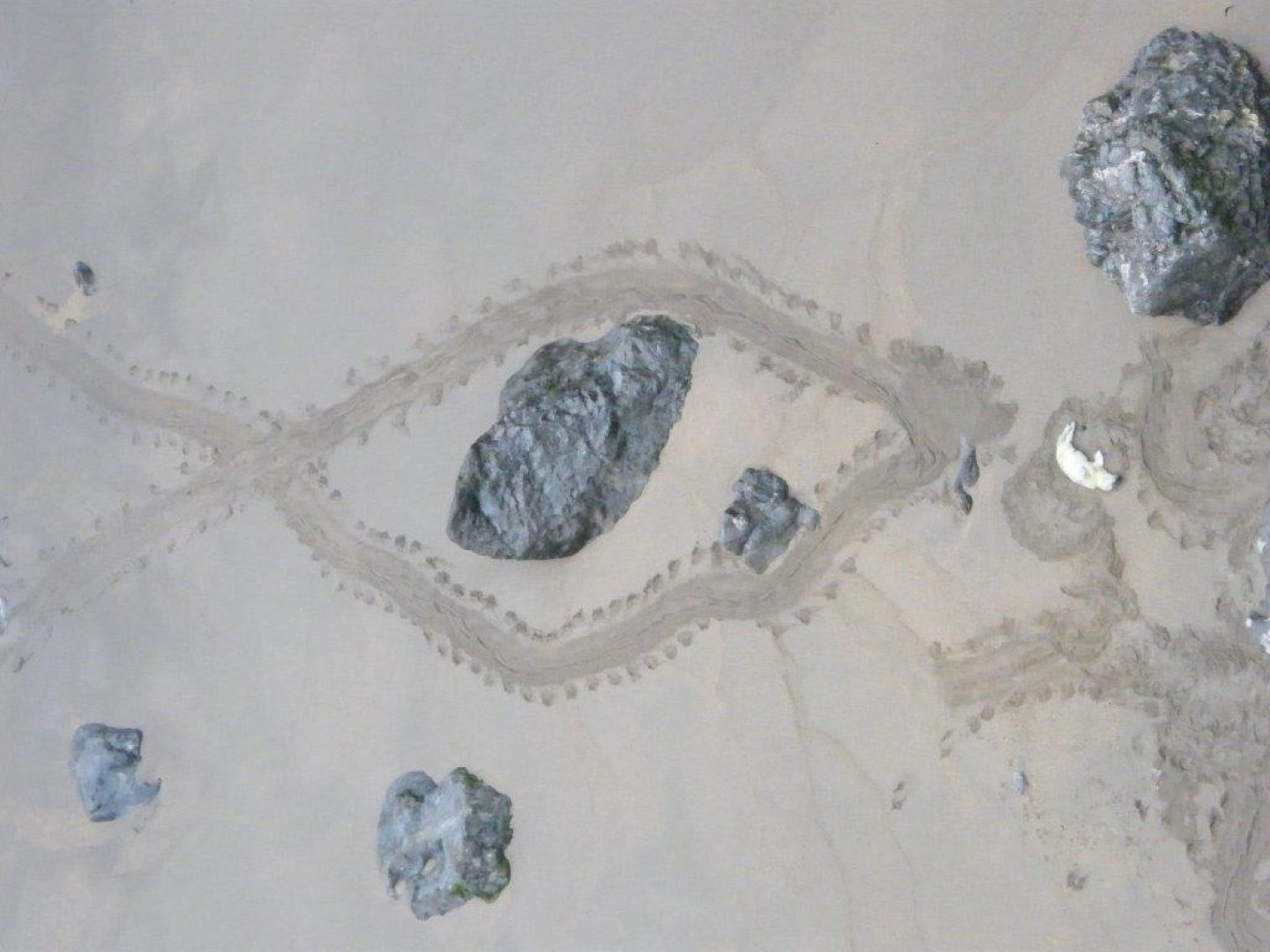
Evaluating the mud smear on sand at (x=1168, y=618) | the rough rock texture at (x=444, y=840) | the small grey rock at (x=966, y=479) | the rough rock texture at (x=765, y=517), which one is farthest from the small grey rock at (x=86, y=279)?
the mud smear on sand at (x=1168, y=618)

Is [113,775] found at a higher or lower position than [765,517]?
higher

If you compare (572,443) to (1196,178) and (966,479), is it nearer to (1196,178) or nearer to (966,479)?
(966,479)

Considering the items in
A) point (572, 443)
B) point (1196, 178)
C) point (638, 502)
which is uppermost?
point (572, 443)

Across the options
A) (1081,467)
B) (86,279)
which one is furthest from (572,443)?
(86,279)

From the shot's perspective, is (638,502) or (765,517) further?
(638,502)

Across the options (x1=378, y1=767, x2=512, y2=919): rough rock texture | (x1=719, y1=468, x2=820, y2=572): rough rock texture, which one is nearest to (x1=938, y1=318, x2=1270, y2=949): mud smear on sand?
(x1=719, y1=468, x2=820, y2=572): rough rock texture

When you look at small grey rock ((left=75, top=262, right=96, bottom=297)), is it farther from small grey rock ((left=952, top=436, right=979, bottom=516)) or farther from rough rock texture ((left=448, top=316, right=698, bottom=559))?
small grey rock ((left=952, top=436, right=979, bottom=516))

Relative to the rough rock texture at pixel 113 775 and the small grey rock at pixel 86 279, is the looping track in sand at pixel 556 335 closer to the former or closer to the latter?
the small grey rock at pixel 86 279
